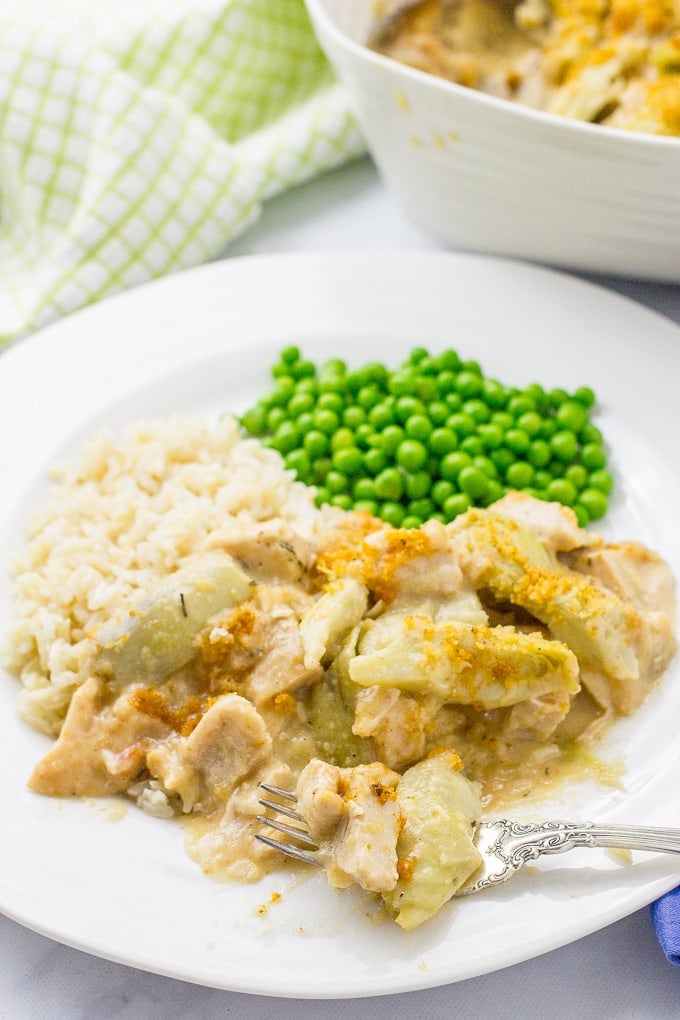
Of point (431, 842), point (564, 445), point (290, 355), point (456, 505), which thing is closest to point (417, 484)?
point (456, 505)

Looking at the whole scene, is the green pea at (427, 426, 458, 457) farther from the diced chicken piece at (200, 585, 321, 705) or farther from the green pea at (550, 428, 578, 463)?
the diced chicken piece at (200, 585, 321, 705)

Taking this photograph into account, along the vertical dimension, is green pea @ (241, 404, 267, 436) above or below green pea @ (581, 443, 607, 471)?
below

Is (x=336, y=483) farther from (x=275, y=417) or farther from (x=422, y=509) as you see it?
(x=275, y=417)

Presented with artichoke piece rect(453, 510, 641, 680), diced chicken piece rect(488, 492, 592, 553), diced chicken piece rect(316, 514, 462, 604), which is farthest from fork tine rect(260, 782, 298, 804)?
diced chicken piece rect(488, 492, 592, 553)

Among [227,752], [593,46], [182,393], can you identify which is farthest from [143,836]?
[593,46]

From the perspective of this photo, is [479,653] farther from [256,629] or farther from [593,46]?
[593,46]

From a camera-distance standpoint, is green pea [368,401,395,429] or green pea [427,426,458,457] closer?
green pea [427,426,458,457]
